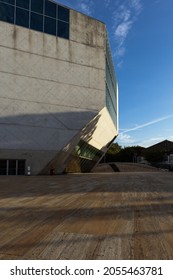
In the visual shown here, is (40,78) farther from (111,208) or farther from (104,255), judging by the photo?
(104,255)

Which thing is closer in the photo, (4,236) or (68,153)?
(4,236)

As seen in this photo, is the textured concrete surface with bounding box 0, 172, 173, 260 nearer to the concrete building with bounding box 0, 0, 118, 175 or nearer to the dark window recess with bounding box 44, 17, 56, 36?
the concrete building with bounding box 0, 0, 118, 175

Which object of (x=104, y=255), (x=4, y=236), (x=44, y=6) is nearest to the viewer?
(x=104, y=255)

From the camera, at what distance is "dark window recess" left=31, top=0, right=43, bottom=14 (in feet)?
88.6

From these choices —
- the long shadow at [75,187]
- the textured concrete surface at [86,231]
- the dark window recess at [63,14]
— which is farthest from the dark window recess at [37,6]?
the textured concrete surface at [86,231]

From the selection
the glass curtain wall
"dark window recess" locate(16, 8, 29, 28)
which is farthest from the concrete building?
the glass curtain wall

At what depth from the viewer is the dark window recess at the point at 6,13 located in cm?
2562

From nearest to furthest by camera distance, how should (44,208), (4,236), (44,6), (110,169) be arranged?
(4,236) < (44,208) < (44,6) < (110,169)

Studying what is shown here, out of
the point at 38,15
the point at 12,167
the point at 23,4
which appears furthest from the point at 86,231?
the point at 38,15

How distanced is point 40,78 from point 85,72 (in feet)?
18.0

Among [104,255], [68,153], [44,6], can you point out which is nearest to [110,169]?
[68,153]

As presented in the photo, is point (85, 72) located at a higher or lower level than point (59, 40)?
lower

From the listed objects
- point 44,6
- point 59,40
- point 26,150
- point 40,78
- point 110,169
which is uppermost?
point 44,6

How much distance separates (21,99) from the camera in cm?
2597
